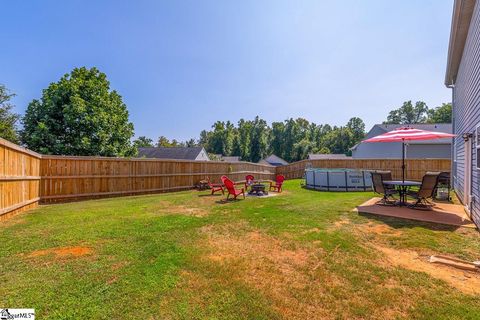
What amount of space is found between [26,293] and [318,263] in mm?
3510

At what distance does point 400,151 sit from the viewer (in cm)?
2327

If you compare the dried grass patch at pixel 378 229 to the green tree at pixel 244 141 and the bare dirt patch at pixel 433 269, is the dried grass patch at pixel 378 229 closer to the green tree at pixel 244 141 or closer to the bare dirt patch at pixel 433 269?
the bare dirt patch at pixel 433 269

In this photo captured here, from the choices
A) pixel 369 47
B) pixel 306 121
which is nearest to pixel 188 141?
pixel 306 121

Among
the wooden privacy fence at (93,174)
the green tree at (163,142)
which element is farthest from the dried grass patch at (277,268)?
the green tree at (163,142)

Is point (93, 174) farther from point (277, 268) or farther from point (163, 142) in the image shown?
point (163, 142)

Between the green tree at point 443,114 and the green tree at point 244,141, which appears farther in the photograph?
the green tree at point 244,141

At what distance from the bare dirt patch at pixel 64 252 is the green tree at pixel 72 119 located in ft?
40.8

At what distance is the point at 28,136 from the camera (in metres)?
14.0

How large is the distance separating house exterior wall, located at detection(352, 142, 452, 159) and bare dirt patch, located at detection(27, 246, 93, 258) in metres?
25.2

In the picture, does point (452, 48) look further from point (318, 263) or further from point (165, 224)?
point (165, 224)

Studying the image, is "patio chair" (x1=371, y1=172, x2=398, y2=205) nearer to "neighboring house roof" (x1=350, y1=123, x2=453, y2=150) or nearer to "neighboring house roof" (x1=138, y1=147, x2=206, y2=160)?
"neighboring house roof" (x1=350, y1=123, x2=453, y2=150)

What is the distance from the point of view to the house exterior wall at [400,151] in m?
20.8

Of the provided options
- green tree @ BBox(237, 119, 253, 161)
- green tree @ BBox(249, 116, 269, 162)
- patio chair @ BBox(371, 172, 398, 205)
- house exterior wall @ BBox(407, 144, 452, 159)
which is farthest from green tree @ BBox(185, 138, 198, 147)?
patio chair @ BBox(371, 172, 398, 205)

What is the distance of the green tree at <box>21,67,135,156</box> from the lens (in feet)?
45.7
